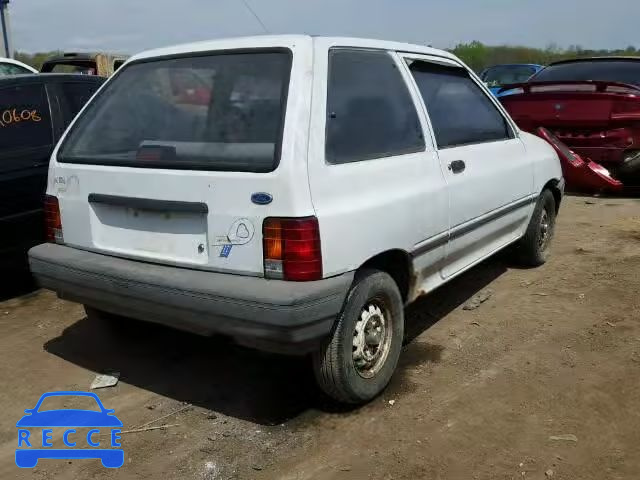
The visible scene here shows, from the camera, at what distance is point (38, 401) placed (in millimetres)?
3271

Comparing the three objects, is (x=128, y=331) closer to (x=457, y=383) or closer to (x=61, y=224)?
(x=61, y=224)

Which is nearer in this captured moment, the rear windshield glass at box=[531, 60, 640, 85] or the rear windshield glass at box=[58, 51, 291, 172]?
the rear windshield glass at box=[58, 51, 291, 172]

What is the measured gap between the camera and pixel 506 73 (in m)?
14.7

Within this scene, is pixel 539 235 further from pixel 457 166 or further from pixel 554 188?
pixel 457 166

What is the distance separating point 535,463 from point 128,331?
8.53ft

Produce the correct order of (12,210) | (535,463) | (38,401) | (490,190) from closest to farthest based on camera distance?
(535,463) < (38,401) < (490,190) < (12,210)

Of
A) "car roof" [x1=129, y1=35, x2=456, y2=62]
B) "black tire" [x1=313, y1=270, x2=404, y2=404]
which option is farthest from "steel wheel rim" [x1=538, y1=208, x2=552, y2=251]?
"black tire" [x1=313, y1=270, x2=404, y2=404]

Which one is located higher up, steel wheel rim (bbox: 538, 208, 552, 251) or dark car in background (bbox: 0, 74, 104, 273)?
dark car in background (bbox: 0, 74, 104, 273)

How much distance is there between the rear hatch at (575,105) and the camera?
23.5 feet

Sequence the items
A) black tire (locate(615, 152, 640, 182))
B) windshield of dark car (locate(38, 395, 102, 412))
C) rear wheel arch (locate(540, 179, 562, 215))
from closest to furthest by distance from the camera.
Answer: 1. windshield of dark car (locate(38, 395, 102, 412))
2. rear wheel arch (locate(540, 179, 562, 215))
3. black tire (locate(615, 152, 640, 182))

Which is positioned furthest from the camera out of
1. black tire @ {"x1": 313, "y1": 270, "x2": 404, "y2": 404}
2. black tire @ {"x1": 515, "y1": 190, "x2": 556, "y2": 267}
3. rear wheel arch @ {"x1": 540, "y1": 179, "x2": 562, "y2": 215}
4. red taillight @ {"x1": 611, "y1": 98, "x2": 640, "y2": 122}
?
red taillight @ {"x1": 611, "y1": 98, "x2": 640, "y2": 122}

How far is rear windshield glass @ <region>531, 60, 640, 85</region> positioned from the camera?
8.09 m

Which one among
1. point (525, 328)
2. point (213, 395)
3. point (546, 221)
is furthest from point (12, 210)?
point (546, 221)

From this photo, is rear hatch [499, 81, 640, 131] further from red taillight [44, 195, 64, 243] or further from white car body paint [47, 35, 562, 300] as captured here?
red taillight [44, 195, 64, 243]
